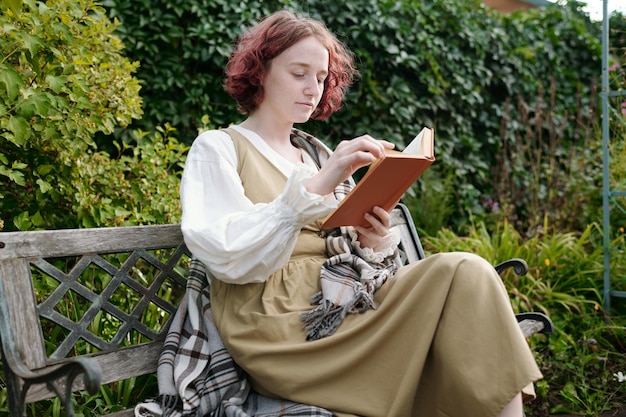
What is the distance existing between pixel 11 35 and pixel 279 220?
4.20 ft

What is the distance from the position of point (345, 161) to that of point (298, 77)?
57 centimetres

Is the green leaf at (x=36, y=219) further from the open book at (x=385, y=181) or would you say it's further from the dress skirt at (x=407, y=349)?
the open book at (x=385, y=181)

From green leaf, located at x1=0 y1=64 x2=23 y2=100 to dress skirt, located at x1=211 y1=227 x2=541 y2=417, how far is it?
110cm

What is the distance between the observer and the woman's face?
8.27 ft

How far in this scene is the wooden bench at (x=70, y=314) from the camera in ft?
6.31

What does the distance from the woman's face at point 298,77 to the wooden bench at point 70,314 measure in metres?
0.62

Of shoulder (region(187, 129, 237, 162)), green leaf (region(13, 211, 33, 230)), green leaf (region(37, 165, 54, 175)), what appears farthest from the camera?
green leaf (region(37, 165, 54, 175))

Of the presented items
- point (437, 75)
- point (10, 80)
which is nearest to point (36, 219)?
point (10, 80)

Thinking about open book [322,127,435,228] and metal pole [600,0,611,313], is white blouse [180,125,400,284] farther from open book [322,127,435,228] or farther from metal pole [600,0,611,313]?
metal pole [600,0,611,313]

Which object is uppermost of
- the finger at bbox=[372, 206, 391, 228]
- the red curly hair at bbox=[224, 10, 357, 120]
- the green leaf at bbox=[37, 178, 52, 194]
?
the red curly hair at bbox=[224, 10, 357, 120]

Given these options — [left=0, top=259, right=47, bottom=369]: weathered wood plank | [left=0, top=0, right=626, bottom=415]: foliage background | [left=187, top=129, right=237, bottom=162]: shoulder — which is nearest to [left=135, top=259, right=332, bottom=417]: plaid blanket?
[left=0, top=259, right=47, bottom=369]: weathered wood plank

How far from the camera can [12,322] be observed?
6.66 feet

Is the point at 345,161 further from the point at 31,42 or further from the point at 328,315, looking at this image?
the point at 31,42

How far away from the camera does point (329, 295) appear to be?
221 cm
